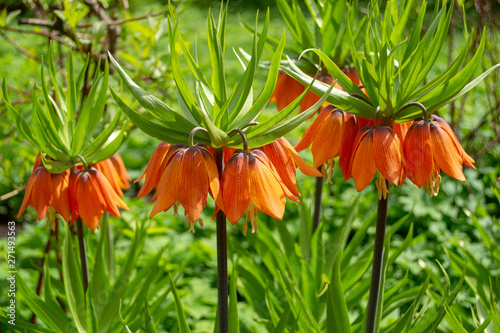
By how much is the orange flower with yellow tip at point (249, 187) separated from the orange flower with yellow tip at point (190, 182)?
2 cm

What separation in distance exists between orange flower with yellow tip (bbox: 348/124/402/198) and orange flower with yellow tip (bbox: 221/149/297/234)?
0.20m

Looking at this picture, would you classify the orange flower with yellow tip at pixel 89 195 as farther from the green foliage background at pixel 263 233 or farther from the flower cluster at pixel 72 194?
the green foliage background at pixel 263 233

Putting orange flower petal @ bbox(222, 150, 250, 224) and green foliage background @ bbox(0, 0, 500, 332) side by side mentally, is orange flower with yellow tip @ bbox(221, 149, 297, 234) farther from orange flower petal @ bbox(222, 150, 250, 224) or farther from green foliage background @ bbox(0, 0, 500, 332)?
green foliage background @ bbox(0, 0, 500, 332)

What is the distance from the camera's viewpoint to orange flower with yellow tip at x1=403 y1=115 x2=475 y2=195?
99 centimetres

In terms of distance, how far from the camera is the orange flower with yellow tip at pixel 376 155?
980 mm

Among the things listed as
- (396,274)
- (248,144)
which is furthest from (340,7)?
(396,274)

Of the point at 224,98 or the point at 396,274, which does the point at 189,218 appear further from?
the point at 396,274

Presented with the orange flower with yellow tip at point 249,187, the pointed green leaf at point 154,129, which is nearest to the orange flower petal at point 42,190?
the pointed green leaf at point 154,129

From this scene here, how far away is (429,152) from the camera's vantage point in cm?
99

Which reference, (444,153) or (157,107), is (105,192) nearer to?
(157,107)

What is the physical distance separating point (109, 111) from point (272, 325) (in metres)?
1.18

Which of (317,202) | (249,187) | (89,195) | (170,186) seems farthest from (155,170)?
(317,202)

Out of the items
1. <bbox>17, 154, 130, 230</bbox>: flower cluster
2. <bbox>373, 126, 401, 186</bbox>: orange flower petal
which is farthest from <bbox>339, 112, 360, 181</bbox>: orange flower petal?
<bbox>17, 154, 130, 230</bbox>: flower cluster

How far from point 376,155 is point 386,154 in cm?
2
